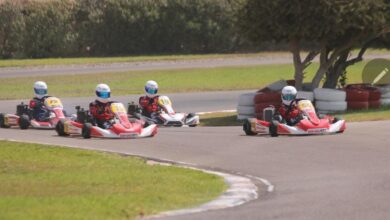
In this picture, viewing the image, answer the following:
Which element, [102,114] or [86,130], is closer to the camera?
[86,130]

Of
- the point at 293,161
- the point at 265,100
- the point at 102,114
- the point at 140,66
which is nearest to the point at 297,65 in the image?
the point at 265,100

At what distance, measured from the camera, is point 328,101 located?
73.9 ft

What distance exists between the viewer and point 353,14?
2236 cm

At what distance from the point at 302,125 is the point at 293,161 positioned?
12.6ft

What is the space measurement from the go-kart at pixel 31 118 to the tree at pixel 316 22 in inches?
220

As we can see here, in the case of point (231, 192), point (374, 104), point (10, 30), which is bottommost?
point (231, 192)

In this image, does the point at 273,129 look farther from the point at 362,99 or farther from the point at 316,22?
the point at 362,99

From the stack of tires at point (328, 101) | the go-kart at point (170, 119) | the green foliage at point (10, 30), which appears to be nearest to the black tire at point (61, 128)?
the go-kart at point (170, 119)

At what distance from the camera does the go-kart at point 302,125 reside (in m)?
17.2

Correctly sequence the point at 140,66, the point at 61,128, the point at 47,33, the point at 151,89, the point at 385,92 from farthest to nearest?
the point at 47,33, the point at 140,66, the point at 385,92, the point at 151,89, the point at 61,128

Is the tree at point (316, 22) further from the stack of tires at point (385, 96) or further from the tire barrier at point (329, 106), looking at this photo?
the tire barrier at point (329, 106)

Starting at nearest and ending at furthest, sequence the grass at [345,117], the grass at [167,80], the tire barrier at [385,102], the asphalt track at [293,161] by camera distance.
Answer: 1. the asphalt track at [293,161]
2. the grass at [345,117]
3. the tire barrier at [385,102]
4. the grass at [167,80]

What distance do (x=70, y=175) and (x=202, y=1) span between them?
132 feet

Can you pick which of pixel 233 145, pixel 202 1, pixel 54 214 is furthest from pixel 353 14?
pixel 202 1
